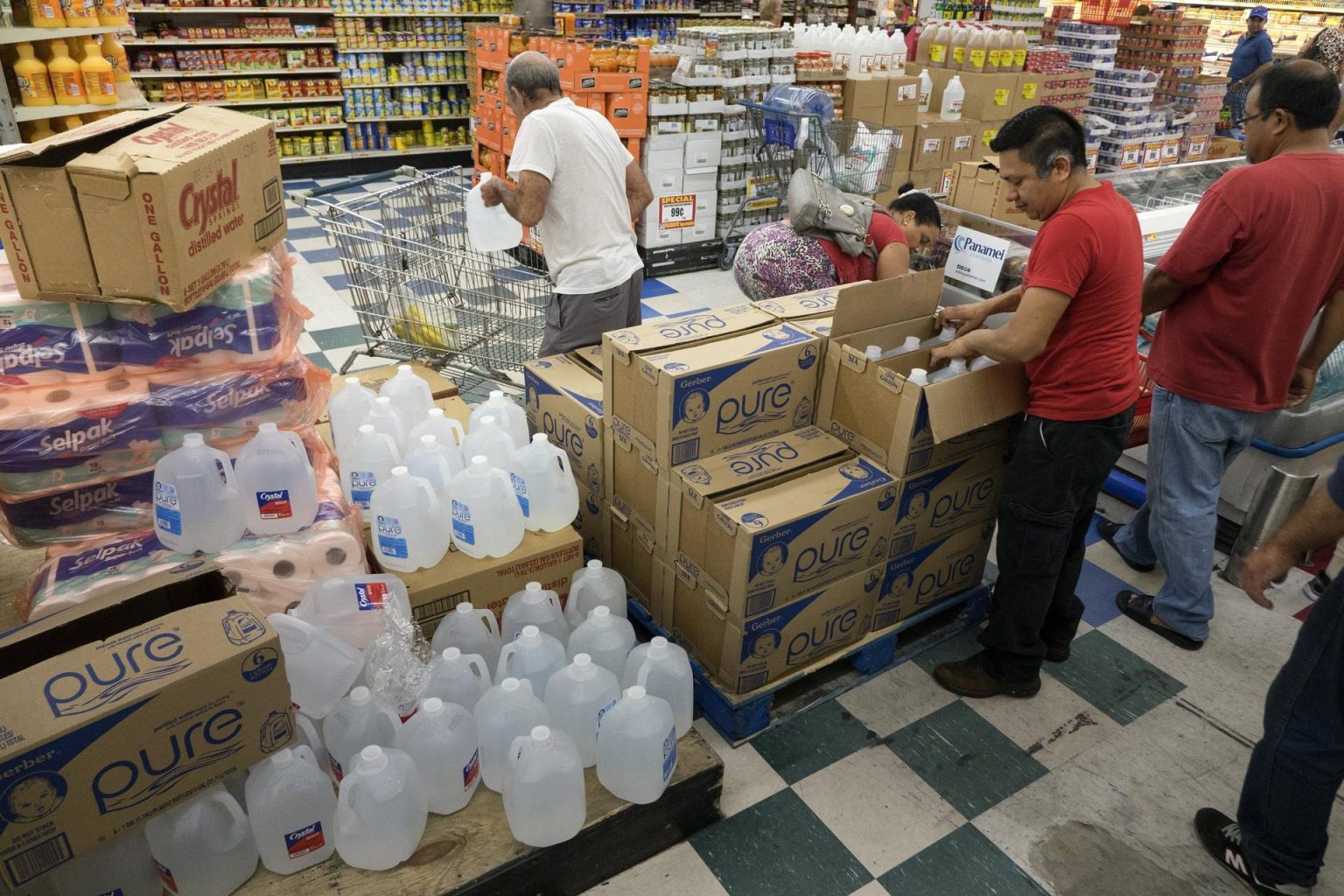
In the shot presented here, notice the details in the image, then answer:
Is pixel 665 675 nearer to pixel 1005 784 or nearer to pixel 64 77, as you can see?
pixel 1005 784

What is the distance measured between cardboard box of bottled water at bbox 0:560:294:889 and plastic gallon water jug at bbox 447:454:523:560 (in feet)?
2.47

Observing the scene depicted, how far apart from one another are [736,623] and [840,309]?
0.98m

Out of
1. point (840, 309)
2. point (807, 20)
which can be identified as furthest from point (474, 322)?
point (807, 20)

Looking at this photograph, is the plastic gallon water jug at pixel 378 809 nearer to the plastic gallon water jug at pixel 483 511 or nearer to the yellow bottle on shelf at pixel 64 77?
the plastic gallon water jug at pixel 483 511

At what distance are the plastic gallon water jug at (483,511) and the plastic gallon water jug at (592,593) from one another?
234mm

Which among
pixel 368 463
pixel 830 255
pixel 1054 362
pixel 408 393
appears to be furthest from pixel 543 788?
pixel 830 255

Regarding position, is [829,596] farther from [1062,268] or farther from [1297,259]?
[1297,259]

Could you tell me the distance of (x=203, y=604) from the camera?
5.74 feet

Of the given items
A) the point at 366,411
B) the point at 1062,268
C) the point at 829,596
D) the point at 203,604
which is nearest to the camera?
the point at 203,604

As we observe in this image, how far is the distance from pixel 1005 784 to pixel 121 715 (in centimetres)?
226

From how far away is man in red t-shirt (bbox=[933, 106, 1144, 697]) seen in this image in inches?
90.1

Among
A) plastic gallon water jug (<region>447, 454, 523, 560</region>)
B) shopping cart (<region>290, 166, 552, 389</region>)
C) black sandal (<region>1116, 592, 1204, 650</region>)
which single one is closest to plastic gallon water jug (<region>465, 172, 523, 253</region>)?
shopping cart (<region>290, 166, 552, 389</region>)

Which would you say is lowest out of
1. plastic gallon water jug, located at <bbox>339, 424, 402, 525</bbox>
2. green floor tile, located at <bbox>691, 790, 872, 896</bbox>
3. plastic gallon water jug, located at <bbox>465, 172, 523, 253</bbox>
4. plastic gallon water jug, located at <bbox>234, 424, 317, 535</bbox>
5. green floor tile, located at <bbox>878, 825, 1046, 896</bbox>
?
green floor tile, located at <bbox>878, 825, 1046, 896</bbox>

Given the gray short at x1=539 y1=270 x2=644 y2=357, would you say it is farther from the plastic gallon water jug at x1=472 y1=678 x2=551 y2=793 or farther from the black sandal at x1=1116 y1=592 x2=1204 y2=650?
the black sandal at x1=1116 y1=592 x2=1204 y2=650
